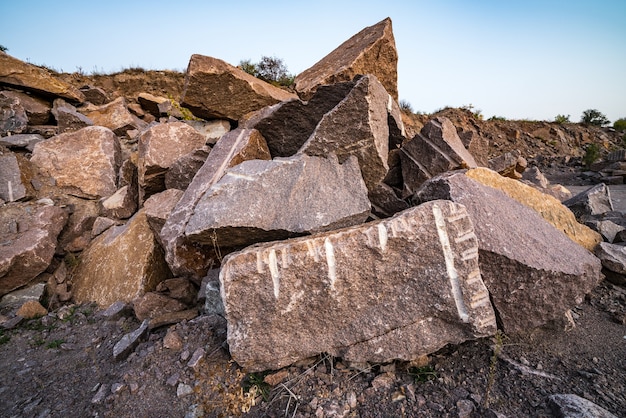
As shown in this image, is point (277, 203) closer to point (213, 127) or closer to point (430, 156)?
point (430, 156)

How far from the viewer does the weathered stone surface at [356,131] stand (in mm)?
2374

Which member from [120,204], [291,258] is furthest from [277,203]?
[120,204]

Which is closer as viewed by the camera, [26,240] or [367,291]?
[367,291]

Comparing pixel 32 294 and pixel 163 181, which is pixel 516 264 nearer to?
pixel 163 181

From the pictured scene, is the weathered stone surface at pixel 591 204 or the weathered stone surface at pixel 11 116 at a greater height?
the weathered stone surface at pixel 11 116

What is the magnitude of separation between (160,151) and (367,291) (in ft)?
9.17

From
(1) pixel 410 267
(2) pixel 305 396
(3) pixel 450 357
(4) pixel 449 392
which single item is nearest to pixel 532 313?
(3) pixel 450 357

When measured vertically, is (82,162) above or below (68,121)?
below

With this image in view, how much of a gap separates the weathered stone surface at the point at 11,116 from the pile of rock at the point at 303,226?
2.83 ft

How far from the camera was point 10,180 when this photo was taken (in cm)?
336

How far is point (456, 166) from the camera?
2979 millimetres

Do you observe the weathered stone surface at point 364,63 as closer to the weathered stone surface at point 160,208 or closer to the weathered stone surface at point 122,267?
the weathered stone surface at point 160,208

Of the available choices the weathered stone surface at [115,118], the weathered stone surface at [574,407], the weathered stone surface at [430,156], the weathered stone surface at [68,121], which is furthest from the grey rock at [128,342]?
the weathered stone surface at [68,121]

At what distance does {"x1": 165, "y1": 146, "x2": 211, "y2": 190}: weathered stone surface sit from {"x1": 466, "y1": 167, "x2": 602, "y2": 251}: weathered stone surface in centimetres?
249
